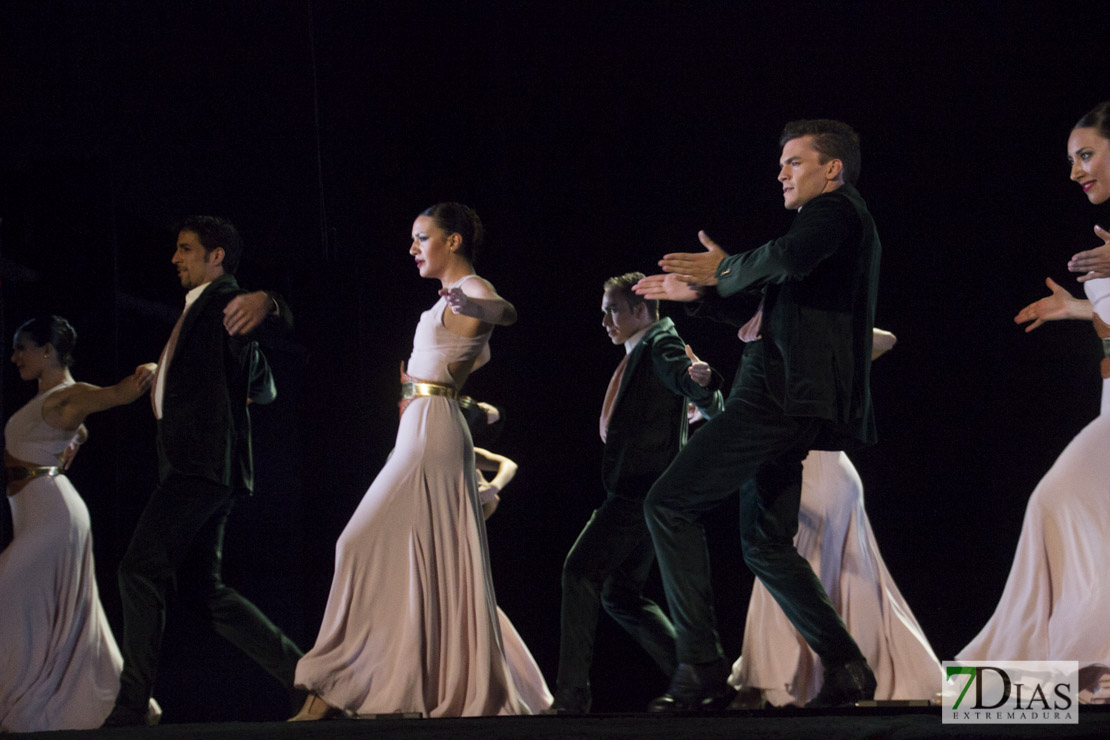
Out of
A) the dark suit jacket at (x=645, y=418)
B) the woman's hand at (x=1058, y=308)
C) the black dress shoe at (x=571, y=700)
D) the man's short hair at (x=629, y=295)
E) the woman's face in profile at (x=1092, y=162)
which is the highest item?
the woman's face in profile at (x=1092, y=162)

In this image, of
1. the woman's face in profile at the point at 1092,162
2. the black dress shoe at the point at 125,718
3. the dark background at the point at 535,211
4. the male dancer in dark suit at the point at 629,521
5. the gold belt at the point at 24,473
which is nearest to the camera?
the woman's face in profile at the point at 1092,162

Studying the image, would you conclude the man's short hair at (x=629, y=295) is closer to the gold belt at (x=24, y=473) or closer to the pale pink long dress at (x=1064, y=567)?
the pale pink long dress at (x=1064, y=567)

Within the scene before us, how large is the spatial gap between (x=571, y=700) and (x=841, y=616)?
1080 millimetres

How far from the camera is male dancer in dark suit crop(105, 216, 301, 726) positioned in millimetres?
3990

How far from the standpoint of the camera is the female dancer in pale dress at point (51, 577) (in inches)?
185

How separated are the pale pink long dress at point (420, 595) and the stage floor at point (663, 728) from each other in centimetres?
25

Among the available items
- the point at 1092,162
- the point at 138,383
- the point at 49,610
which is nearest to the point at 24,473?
the point at 49,610

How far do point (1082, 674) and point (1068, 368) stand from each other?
1878 mm

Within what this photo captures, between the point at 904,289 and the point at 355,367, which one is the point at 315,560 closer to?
the point at 355,367

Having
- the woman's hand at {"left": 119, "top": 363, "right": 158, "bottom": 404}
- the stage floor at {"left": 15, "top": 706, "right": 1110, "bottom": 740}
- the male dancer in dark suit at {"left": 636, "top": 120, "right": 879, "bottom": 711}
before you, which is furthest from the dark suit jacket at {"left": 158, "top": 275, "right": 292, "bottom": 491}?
the male dancer in dark suit at {"left": 636, "top": 120, "right": 879, "bottom": 711}

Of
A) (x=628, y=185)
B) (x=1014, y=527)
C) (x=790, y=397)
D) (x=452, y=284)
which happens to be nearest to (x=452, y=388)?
(x=452, y=284)

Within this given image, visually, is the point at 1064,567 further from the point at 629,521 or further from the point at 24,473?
the point at 24,473

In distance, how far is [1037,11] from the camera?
16.7 feet

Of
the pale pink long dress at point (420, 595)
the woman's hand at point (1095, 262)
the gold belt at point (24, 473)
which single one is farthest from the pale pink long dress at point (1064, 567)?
the gold belt at point (24, 473)
